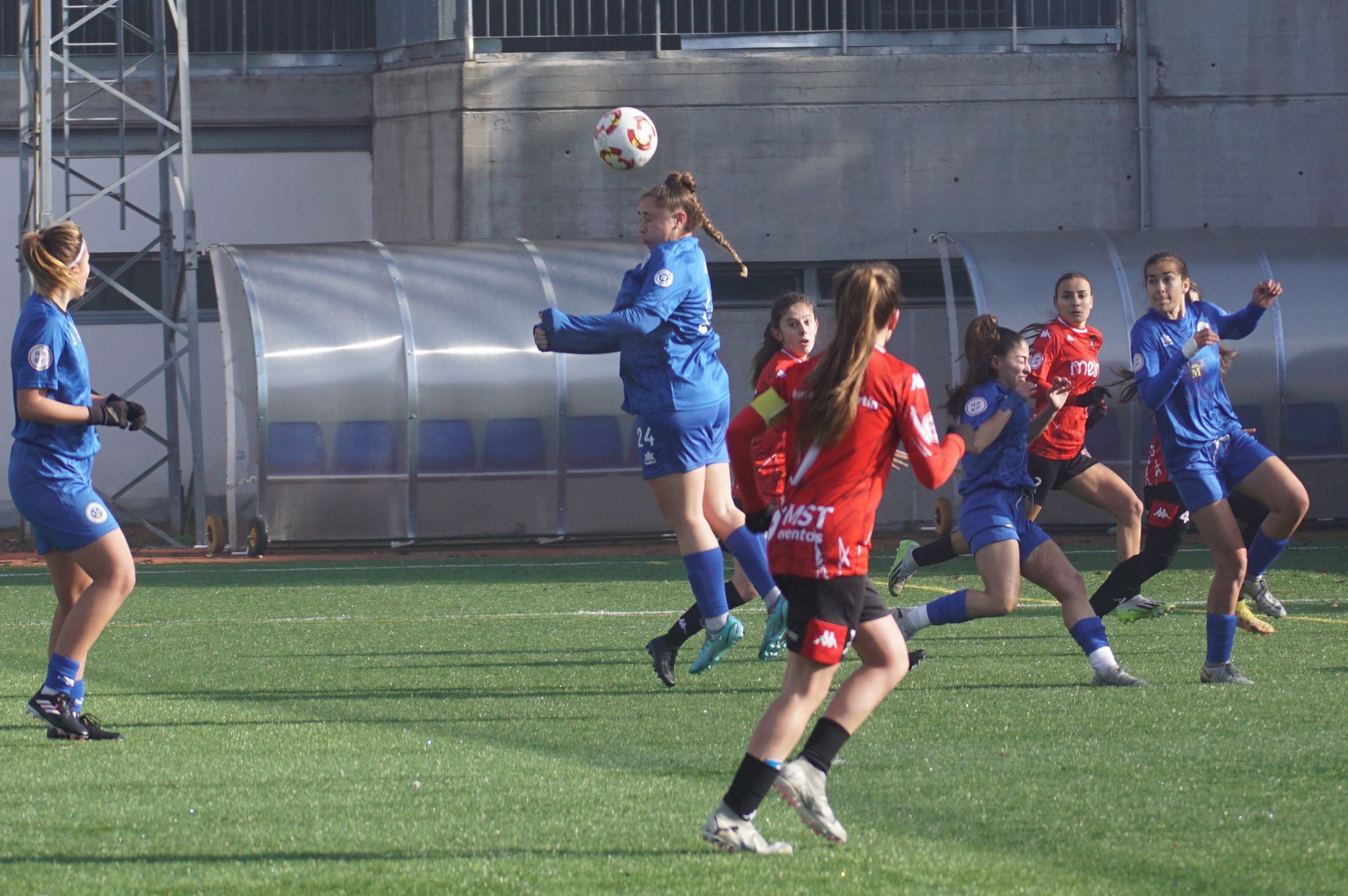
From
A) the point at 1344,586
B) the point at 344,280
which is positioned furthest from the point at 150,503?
the point at 1344,586

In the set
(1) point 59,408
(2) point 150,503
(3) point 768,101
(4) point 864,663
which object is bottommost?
(2) point 150,503

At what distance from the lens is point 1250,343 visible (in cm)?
1755

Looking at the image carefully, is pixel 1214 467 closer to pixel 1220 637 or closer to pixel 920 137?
pixel 1220 637

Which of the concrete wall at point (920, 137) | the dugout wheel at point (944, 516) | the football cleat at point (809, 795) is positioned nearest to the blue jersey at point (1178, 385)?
the football cleat at point (809, 795)

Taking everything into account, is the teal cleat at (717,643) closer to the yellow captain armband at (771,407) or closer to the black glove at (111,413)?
the black glove at (111,413)

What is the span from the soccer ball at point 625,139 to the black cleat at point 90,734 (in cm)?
823

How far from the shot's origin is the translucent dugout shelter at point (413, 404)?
55.8 feet

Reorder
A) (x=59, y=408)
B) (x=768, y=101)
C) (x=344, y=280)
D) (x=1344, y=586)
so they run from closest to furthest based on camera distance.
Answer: (x=59, y=408)
(x=1344, y=586)
(x=344, y=280)
(x=768, y=101)

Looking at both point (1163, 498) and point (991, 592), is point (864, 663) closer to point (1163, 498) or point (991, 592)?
point (991, 592)

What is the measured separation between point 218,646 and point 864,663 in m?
5.57

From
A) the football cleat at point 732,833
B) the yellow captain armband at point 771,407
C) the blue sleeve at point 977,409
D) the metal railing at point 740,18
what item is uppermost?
the metal railing at point 740,18

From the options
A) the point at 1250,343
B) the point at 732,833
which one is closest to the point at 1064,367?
the point at 732,833

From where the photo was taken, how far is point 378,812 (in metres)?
4.74

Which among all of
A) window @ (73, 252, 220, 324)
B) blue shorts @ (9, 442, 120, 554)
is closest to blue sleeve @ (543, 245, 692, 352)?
blue shorts @ (9, 442, 120, 554)
